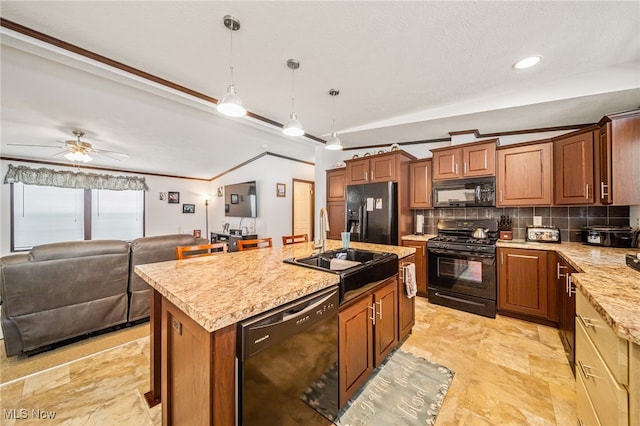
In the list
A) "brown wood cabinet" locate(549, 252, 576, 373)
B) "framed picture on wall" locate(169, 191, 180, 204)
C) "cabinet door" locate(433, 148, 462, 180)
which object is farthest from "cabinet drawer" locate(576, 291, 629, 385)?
"framed picture on wall" locate(169, 191, 180, 204)

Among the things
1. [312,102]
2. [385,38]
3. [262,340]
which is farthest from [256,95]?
[262,340]

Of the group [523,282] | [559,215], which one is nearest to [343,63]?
[523,282]

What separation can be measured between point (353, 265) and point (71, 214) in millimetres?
7186

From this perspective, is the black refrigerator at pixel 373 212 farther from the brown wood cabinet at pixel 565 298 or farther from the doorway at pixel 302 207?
the doorway at pixel 302 207

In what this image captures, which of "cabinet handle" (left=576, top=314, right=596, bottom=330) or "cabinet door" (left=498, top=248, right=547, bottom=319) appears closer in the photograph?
"cabinet handle" (left=576, top=314, right=596, bottom=330)

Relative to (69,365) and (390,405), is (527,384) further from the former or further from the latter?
(69,365)

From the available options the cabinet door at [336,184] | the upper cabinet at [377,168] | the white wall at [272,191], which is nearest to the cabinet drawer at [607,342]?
the upper cabinet at [377,168]

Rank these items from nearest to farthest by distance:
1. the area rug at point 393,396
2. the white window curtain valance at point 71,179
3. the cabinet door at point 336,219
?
the area rug at point 393,396 → the cabinet door at point 336,219 → the white window curtain valance at point 71,179

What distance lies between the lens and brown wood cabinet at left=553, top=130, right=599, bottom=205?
241 centimetres

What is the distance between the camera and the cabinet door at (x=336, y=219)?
4336mm

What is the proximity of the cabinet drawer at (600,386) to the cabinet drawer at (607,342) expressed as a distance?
3cm

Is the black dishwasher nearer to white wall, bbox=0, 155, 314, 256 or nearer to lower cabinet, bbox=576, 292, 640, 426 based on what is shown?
lower cabinet, bbox=576, 292, 640, 426

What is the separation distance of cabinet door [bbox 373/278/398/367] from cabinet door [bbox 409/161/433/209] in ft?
6.71

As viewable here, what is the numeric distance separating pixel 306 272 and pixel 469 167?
2951 millimetres
